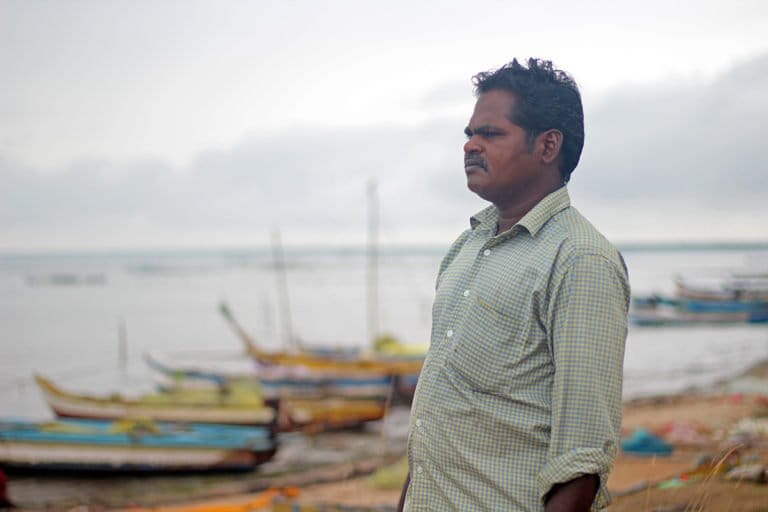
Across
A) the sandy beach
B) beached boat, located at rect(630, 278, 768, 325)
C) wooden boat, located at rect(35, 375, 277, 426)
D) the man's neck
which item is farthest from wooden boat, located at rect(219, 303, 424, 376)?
beached boat, located at rect(630, 278, 768, 325)

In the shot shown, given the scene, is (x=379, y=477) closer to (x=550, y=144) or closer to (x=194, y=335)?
(x=550, y=144)

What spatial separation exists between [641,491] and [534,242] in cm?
463

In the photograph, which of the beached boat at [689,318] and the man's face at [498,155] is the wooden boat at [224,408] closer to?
the man's face at [498,155]

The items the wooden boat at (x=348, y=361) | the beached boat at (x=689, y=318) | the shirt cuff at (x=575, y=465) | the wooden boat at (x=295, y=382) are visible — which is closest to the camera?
the shirt cuff at (x=575, y=465)

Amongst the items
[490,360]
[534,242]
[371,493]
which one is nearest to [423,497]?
[490,360]

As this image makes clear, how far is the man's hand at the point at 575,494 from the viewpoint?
4.84 feet

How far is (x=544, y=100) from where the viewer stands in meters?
1.69

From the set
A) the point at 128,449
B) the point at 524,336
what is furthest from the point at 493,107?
the point at 128,449

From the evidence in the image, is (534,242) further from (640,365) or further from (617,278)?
(640,365)

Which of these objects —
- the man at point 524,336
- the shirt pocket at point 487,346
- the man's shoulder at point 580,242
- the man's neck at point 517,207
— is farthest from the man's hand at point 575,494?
the man's neck at point 517,207

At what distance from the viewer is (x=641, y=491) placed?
221 inches

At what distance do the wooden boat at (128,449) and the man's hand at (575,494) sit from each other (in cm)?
983

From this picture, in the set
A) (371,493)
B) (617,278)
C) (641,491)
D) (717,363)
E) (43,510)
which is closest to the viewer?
(617,278)

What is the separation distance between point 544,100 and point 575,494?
0.84 metres
